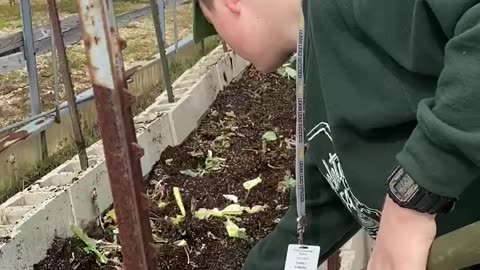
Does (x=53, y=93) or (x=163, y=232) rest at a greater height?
(x=53, y=93)

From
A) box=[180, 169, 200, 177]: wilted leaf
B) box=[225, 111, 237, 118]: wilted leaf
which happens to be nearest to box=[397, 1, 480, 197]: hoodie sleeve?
box=[180, 169, 200, 177]: wilted leaf

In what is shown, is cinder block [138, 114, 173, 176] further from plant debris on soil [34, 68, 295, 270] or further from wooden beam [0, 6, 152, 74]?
wooden beam [0, 6, 152, 74]

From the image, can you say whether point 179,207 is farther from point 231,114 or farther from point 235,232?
point 231,114

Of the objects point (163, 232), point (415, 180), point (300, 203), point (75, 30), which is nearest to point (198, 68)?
point (75, 30)

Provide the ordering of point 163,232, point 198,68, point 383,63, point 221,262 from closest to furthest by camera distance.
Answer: point 383,63 → point 221,262 → point 163,232 → point 198,68

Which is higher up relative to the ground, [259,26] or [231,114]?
[259,26]

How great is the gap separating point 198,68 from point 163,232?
3.04 meters

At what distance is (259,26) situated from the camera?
5.53ft

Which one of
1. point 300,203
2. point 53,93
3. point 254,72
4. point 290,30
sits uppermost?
point 290,30

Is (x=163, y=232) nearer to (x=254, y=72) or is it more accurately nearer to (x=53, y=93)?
(x=53, y=93)

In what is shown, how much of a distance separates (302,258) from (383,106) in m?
0.40

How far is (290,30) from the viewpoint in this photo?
1.70 m

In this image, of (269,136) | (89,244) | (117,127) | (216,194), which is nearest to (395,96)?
(117,127)

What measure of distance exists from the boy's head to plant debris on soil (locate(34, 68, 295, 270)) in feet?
6.88
